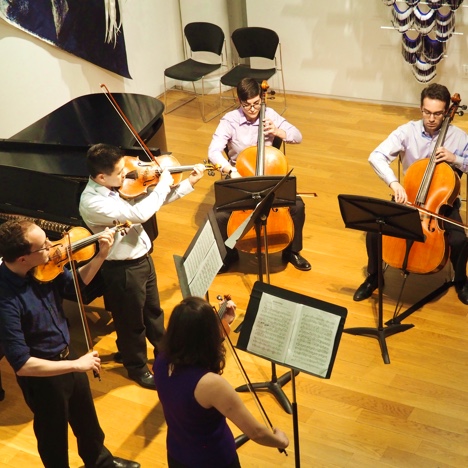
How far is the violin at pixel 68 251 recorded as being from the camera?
301 cm

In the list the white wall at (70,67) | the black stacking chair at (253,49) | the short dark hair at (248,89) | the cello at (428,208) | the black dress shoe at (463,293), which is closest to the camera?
the cello at (428,208)

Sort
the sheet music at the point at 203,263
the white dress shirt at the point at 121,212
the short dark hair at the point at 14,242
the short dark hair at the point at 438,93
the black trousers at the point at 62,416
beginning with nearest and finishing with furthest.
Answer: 1. the short dark hair at the point at 14,242
2. the black trousers at the point at 62,416
3. the sheet music at the point at 203,263
4. the white dress shirt at the point at 121,212
5. the short dark hair at the point at 438,93

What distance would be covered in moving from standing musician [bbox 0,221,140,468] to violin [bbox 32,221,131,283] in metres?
0.04

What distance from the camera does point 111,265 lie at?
387cm

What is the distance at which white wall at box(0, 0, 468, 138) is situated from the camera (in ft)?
21.5

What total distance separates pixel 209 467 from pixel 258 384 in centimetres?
148

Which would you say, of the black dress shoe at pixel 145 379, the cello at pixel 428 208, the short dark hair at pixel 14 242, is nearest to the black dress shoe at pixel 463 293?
the cello at pixel 428 208

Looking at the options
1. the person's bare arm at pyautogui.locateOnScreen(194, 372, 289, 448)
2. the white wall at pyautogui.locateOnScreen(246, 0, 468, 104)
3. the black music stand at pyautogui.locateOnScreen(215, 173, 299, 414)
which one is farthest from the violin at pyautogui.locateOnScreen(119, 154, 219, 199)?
the white wall at pyautogui.locateOnScreen(246, 0, 468, 104)

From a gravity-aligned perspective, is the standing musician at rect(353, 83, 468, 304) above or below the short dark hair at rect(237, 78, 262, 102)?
below

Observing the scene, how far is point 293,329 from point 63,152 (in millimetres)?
2479

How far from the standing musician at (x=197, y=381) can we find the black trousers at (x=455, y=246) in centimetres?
229

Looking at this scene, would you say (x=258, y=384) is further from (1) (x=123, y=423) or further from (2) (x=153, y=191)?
(2) (x=153, y=191)

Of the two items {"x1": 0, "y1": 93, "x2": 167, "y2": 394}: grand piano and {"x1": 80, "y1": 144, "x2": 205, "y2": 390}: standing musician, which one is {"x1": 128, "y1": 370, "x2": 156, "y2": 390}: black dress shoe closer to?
{"x1": 80, "y1": 144, "x2": 205, "y2": 390}: standing musician

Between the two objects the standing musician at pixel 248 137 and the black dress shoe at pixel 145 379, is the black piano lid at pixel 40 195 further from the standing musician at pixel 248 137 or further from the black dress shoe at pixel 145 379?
the standing musician at pixel 248 137
